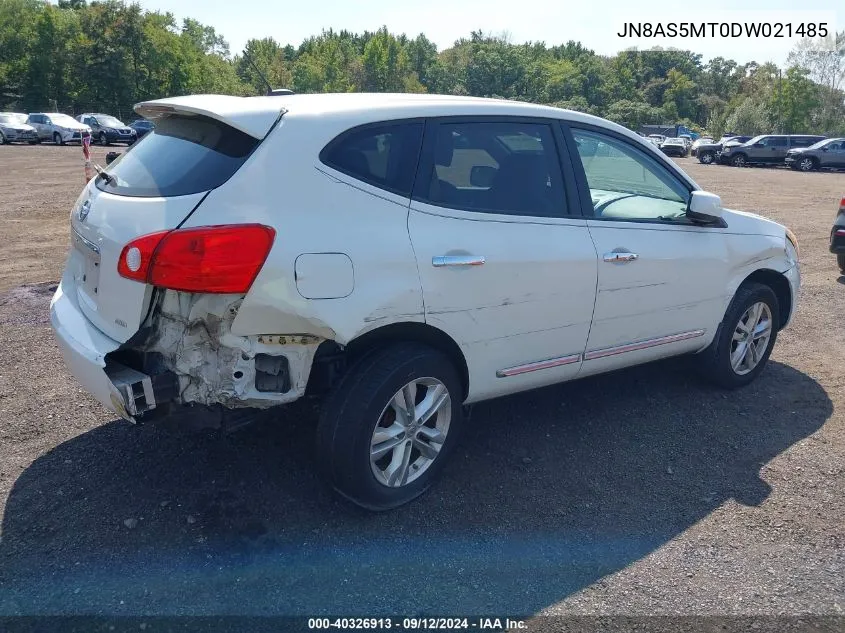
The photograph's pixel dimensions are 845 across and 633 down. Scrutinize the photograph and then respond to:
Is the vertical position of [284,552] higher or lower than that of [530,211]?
lower

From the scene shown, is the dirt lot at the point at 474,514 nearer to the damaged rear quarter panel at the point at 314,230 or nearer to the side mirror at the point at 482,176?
the damaged rear quarter panel at the point at 314,230

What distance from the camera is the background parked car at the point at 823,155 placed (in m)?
33.6

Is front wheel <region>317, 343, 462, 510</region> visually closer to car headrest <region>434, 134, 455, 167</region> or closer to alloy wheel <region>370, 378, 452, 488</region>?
alloy wheel <region>370, 378, 452, 488</region>

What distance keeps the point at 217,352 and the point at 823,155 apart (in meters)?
37.2

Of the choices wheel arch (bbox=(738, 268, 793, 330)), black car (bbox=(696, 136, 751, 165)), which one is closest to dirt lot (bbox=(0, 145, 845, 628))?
wheel arch (bbox=(738, 268, 793, 330))

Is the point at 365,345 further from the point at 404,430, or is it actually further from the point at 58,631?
the point at 58,631

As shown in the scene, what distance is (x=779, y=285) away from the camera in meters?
5.27

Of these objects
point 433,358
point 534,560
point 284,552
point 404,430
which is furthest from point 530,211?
point 284,552

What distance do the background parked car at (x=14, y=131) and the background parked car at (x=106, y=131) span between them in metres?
2.76

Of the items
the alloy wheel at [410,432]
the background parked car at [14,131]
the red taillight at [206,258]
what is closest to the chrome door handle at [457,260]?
the alloy wheel at [410,432]

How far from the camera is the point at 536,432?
4.37 meters

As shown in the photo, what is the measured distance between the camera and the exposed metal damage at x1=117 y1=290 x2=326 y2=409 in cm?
296

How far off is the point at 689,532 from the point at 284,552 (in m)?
1.87

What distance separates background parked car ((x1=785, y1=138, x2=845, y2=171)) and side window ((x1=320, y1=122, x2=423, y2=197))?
36028mm
